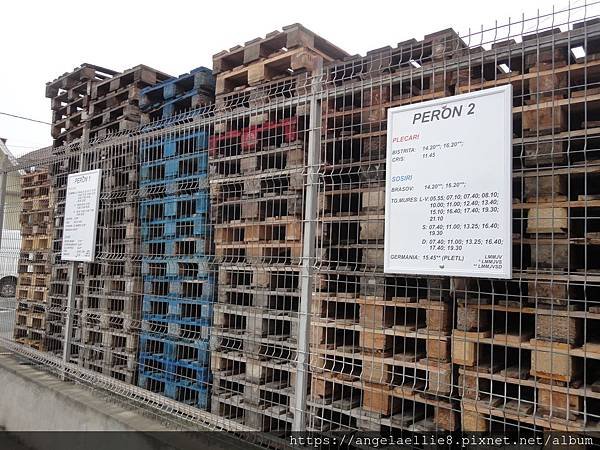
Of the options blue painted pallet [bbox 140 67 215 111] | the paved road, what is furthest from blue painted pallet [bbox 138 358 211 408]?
the paved road

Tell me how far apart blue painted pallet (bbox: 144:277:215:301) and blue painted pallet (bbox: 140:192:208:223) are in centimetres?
66

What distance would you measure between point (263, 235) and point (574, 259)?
2300mm

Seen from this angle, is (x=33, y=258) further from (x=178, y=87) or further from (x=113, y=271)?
(x=178, y=87)

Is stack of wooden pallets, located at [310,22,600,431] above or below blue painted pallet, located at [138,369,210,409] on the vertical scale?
above

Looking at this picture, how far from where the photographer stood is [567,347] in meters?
2.63

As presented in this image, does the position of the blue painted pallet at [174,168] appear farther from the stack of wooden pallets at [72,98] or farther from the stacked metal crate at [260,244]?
the stack of wooden pallets at [72,98]

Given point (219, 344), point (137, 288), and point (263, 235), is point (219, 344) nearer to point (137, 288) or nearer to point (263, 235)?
point (263, 235)

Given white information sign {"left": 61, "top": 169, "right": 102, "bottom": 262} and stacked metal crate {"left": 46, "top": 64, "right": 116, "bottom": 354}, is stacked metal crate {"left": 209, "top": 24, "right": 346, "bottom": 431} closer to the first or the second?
white information sign {"left": 61, "top": 169, "right": 102, "bottom": 262}

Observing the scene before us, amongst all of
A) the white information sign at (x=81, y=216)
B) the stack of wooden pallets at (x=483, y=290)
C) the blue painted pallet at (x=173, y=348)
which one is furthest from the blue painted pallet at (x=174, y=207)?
the stack of wooden pallets at (x=483, y=290)

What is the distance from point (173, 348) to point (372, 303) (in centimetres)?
244

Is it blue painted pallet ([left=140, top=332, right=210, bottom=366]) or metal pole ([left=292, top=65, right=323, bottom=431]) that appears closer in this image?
metal pole ([left=292, top=65, right=323, bottom=431])

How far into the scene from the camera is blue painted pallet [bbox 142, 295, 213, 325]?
4.51m

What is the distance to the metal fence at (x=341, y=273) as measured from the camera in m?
2.76

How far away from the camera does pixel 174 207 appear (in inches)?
195
